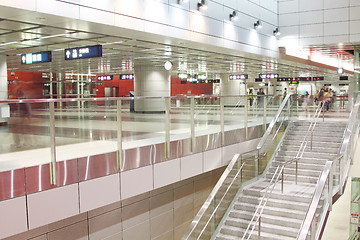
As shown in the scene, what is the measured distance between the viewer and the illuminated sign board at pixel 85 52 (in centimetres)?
1110

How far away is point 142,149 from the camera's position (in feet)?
25.8

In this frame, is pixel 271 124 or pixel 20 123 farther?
pixel 271 124

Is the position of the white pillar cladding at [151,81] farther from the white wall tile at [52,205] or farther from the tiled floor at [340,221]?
the white wall tile at [52,205]

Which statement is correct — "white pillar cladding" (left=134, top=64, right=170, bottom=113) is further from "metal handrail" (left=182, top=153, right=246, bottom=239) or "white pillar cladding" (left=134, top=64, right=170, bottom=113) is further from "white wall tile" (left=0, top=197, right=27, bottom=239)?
"white wall tile" (left=0, top=197, right=27, bottom=239)

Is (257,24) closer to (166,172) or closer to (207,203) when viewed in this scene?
(207,203)

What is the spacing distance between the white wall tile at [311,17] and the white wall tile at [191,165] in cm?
1283

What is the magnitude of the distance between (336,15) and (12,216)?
58.7 ft

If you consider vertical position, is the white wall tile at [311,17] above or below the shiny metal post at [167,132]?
above

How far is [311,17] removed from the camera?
1955 centimetres

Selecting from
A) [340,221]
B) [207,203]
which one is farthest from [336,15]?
[207,203]

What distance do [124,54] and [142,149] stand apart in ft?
34.7

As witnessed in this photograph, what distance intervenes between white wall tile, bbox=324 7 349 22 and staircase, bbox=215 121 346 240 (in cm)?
744

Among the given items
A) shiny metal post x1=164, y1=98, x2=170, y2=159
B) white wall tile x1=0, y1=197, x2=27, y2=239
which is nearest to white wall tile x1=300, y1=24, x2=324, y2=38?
shiny metal post x1=164, y1=98, x2=170, y2=159

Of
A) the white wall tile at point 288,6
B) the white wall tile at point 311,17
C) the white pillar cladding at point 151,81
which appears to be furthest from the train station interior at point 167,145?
the white pillar cladding at point 151,81
